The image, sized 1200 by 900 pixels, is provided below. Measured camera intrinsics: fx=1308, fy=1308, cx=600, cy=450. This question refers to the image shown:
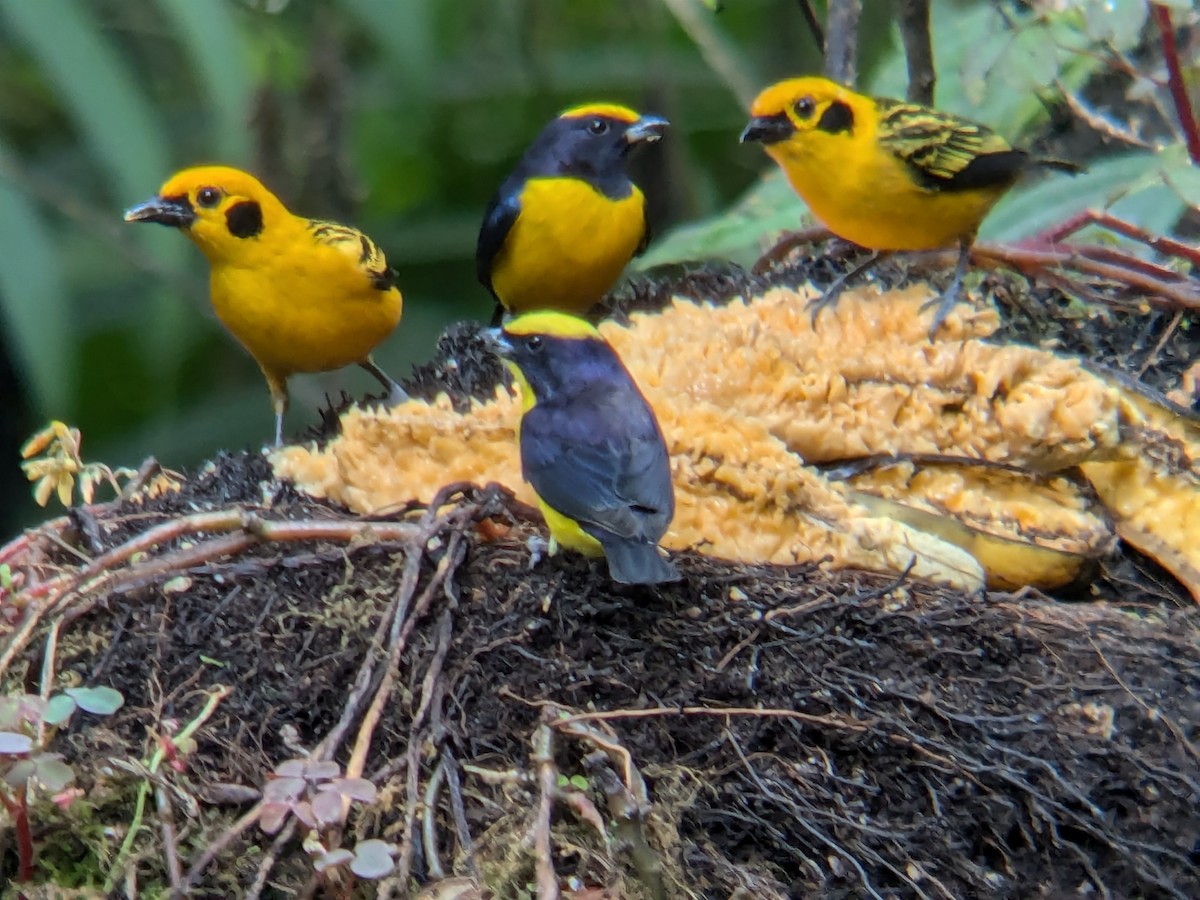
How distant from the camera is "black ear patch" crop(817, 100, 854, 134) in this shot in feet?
10.5

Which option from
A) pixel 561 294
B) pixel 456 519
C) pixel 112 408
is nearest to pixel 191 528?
pixel 456 519

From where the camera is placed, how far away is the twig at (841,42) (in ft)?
12.6

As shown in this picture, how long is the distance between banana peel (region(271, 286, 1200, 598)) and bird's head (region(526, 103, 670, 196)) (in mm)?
1222

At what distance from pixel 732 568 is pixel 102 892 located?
41.7 inches

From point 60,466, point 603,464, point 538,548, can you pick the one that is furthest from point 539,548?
point 60,466

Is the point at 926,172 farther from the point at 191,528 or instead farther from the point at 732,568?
the point at 191,528

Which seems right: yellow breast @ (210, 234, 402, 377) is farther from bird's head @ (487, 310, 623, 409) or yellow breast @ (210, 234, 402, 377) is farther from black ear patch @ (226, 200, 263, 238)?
bird's head @ (487, 310, 623, 409)

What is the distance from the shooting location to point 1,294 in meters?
3.16

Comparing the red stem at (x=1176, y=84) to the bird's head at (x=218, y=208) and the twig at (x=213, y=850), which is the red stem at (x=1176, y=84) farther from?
the twig at (x=213, y=850)

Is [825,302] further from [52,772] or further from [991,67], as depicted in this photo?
[52,772]

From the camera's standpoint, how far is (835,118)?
3.21 meters

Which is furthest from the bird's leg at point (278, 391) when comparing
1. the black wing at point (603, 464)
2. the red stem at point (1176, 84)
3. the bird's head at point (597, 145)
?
the red stem at point (1176, 84)

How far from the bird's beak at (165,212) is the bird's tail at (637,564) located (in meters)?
1.80

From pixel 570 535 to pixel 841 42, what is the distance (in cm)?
225
